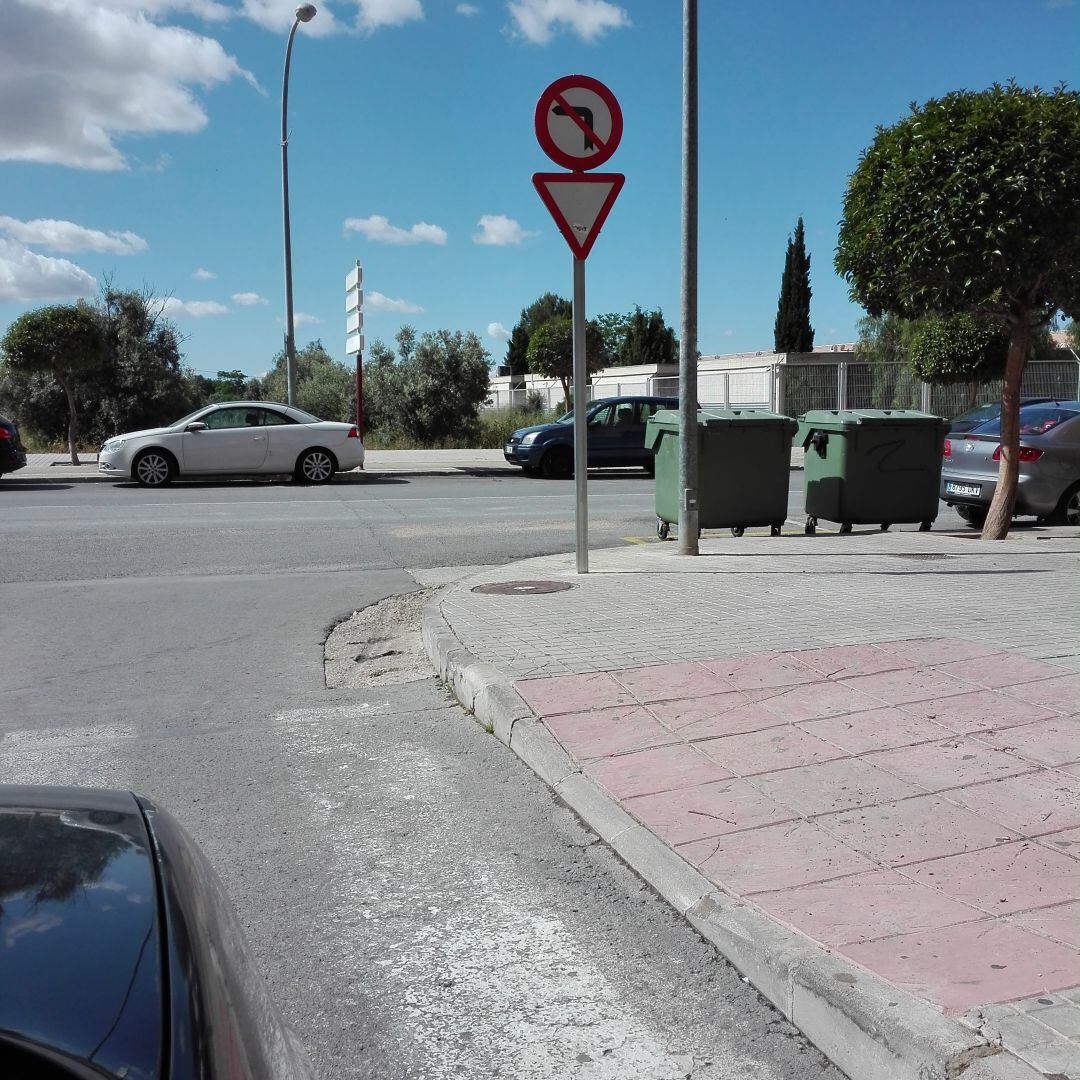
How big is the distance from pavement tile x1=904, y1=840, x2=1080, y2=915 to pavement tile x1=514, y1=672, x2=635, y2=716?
2.03 metres

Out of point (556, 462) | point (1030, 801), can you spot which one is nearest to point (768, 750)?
point (1030, 801)

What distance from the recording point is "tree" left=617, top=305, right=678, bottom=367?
76.1 metres

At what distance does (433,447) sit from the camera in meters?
31.9

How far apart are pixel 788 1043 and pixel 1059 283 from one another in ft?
28.9

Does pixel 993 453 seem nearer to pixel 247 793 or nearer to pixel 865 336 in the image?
pixel 247 793

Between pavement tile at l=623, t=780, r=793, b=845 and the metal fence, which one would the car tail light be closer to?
pavement tile at l=623, t=780, r=793, b=845

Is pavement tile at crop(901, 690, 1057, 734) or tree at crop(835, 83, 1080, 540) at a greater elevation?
tree at crop(835, 83, 1080, 540)

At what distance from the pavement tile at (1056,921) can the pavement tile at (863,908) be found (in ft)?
0.39

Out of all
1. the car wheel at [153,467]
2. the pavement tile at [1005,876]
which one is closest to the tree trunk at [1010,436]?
the pavement tile at [1005,876]

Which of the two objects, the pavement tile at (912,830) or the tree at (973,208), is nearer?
the pavement tile at (912,830)

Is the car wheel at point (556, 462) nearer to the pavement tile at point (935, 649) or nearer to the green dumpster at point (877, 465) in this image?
the green dumpster at point (877, 465)

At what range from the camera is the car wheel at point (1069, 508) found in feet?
41.7

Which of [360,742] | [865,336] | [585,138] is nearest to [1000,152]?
[585,138]

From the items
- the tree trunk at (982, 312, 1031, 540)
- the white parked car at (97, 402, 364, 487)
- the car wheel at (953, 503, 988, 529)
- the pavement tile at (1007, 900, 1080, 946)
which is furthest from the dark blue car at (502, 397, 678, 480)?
the pavement tile at (1007, 900, 1080, 946)
